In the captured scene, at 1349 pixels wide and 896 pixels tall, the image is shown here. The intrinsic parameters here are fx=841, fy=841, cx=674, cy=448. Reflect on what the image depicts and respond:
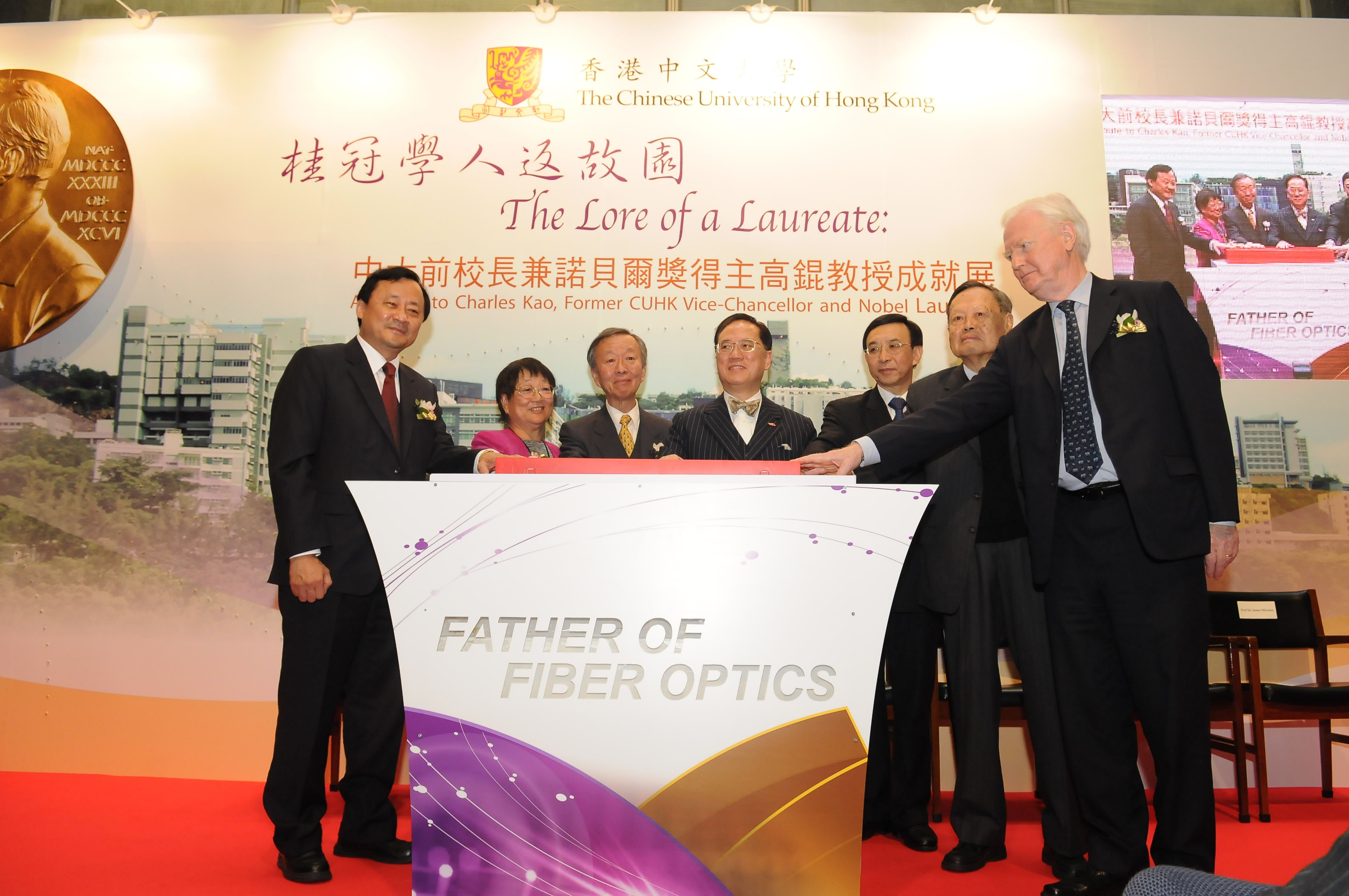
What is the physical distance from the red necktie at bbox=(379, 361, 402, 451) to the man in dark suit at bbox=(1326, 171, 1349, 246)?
4251 mm

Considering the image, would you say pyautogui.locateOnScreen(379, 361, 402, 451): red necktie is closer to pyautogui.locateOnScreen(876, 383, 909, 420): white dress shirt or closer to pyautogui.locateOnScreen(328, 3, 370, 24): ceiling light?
pyautogui.locateOnScreen(876, 383, 909, 420): white dress shirt

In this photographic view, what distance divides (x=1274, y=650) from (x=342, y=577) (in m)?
3.82

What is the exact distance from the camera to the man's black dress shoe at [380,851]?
102 inches

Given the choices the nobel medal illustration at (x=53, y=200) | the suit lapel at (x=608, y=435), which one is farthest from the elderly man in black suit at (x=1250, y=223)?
the nobel medal illustration at (x=53, y=200)

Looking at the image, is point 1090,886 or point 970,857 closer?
point 1090,886

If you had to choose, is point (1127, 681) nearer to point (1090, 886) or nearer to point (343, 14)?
point (1090, 886)

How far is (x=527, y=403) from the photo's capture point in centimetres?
343

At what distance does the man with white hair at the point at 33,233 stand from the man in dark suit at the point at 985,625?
390 centimetres

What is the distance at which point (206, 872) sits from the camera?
2486 mm

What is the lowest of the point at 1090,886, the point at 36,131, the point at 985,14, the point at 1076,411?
the point at 1090,886

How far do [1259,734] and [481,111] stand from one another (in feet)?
13.9

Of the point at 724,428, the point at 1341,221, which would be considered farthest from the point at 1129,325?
the point at 1341,221

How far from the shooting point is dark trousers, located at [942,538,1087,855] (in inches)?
101

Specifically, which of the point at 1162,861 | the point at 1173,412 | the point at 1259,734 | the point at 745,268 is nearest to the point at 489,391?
the point at 745,268
